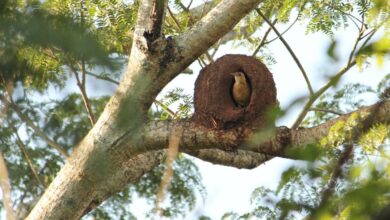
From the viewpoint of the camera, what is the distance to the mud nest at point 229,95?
16.3ft

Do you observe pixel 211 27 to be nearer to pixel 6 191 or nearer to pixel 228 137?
pixel 228 137

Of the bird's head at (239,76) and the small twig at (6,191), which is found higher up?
the bird's head at (239,76)

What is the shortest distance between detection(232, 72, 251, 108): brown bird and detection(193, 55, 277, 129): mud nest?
1.4 inches

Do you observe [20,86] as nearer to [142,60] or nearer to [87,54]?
[87,54]

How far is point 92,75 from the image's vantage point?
2.18 m

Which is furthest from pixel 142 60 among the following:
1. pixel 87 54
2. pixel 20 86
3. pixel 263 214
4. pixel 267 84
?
pixel 87 54

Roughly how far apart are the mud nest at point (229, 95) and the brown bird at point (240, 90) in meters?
0.04

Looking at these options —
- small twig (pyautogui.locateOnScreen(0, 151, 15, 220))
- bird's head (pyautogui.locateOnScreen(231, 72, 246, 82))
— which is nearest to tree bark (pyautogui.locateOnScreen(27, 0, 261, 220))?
bird's head (pyautogui.locateOnScreen(231, 72, 246, 82))

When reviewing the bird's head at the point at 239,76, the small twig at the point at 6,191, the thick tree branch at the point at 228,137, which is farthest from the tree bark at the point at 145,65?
the small twig at the point at 6,191

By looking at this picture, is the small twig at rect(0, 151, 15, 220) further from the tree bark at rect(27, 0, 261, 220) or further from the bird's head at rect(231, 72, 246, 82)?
the bird's head at rect(231, 72, 246, 82)

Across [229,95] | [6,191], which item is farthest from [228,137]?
[6,191]

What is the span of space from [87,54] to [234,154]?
402 cm

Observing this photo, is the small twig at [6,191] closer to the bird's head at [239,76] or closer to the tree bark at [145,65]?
the tree bark at [145,65]

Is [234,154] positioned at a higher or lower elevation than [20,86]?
higher
